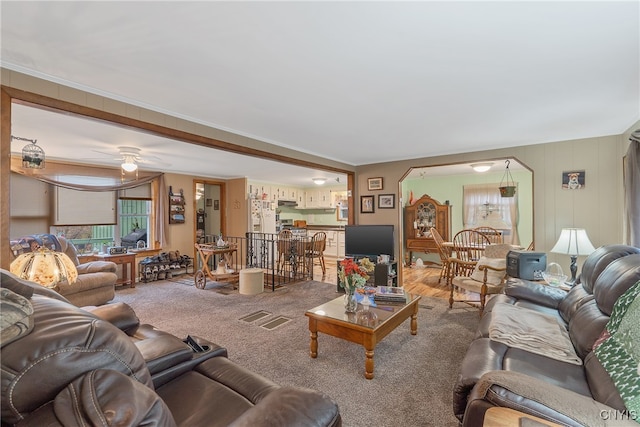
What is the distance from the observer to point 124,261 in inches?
206

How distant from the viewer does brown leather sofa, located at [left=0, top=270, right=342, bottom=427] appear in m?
0.69

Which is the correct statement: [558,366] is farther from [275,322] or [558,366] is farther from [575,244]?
[275,322]

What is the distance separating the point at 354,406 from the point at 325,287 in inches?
126

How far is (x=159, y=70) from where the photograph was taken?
6.32ft

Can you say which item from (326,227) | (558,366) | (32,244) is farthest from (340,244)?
(558,366)

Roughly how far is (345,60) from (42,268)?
2260mm

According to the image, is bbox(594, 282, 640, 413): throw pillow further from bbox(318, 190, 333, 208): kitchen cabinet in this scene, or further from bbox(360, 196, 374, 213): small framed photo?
bbox(318, 190, 333, 208): kitchen cabinet

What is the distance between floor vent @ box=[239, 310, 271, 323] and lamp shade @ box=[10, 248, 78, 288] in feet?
6.82

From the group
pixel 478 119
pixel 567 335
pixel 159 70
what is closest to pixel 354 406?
pixel 567 335

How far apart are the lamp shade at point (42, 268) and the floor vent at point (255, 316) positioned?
2.08 metres

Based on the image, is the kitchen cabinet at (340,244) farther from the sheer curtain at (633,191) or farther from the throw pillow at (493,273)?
the sheer curtain at (633,191)

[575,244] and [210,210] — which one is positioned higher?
[210,210]

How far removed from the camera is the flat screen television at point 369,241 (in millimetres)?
4793

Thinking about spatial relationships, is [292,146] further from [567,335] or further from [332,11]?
[567,335]
